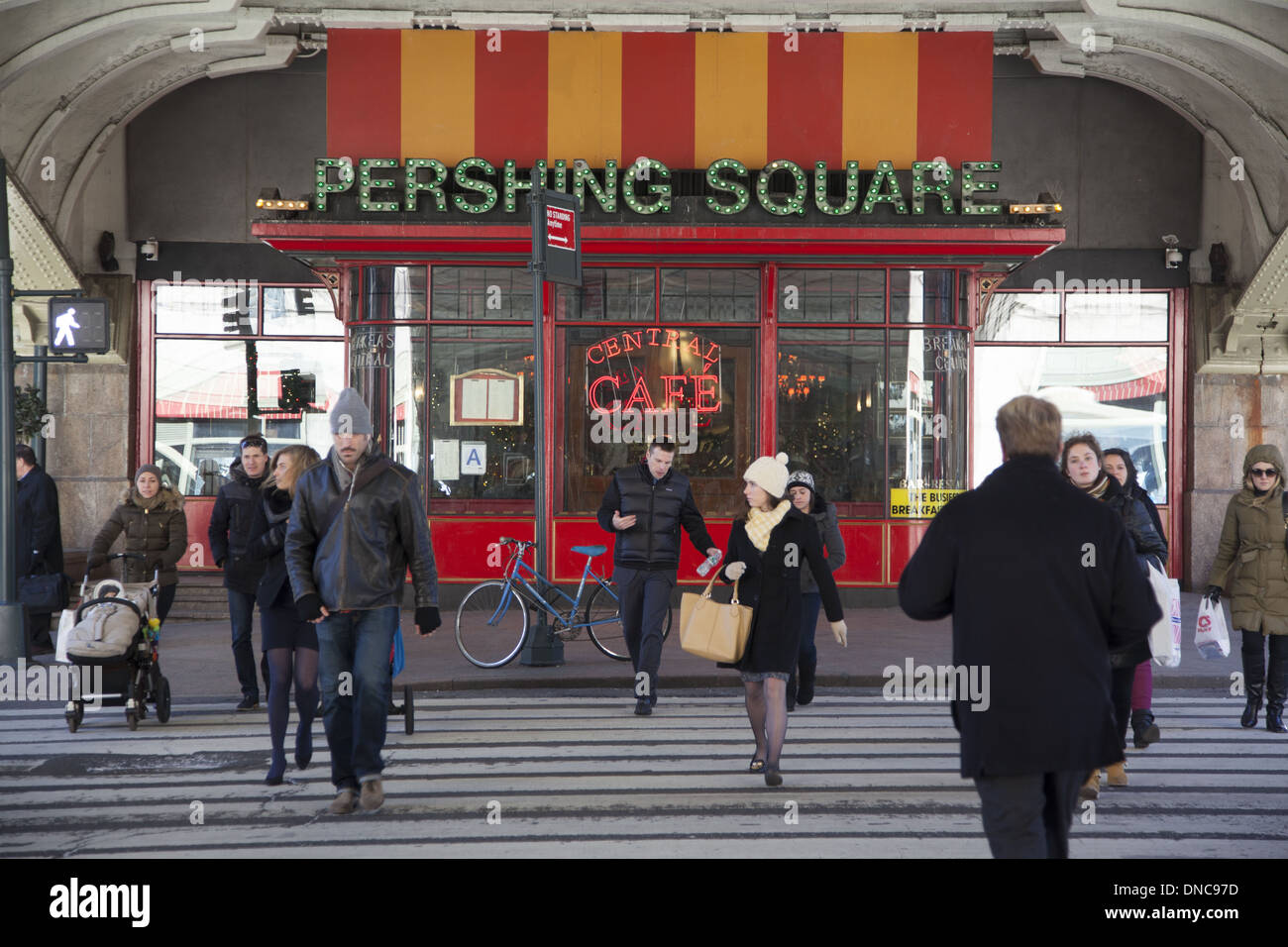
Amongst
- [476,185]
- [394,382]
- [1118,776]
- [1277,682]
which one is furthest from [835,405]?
[1118,776]

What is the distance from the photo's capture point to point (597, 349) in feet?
52.7

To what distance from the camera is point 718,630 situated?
7.36 meters

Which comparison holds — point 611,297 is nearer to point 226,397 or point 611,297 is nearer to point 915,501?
point 915,501

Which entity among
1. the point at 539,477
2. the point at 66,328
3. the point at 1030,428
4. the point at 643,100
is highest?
the point at 643,100

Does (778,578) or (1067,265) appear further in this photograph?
(1067,265)

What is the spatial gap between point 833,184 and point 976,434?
4.48 meters

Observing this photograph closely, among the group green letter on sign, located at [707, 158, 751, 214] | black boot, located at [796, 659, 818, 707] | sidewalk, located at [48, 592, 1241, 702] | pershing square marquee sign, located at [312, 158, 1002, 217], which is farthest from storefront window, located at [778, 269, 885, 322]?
black boot, located at [796, 659, 818, 707]

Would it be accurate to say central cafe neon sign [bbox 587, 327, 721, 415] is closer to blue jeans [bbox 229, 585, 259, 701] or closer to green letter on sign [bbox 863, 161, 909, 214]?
green letter on sign [bbox 863, 161, 909, 214]

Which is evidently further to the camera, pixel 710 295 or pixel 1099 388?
pixel 1099 388

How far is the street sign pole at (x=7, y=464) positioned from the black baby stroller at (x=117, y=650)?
117 inches

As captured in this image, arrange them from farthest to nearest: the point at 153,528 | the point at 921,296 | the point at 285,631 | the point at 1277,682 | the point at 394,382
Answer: the point at 921,296, the point at 394,382, the point at 153,528, the point at 1277,682, the point at 285,631

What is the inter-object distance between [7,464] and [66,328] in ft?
4.44

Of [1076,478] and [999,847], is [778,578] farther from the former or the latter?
[999,847]
